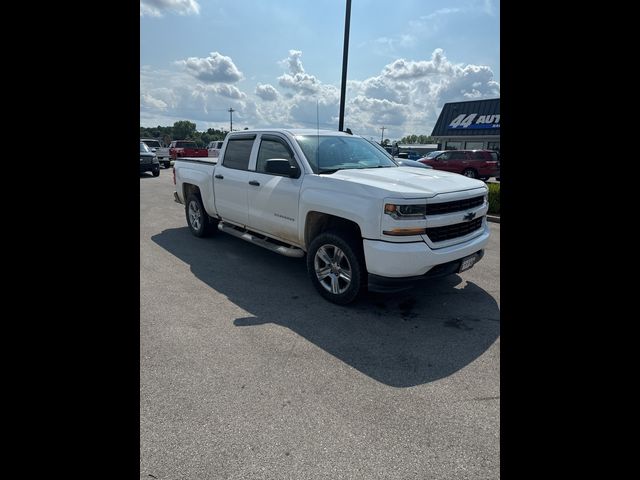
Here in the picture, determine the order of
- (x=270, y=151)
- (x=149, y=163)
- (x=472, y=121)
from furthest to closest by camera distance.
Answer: (x=472, y=121), (x=149, y=163), (x=270, y=151)

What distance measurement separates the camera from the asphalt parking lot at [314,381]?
7.26 feet

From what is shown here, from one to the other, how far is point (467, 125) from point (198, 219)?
122 ft

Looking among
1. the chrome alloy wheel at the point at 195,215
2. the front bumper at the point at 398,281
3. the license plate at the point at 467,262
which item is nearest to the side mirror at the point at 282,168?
the front bumper at the point at 398,281

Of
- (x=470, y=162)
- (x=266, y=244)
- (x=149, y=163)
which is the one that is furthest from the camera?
(x=470, y=162)

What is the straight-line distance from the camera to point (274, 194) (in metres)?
5.09

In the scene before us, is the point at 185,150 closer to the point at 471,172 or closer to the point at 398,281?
the point at 471,172

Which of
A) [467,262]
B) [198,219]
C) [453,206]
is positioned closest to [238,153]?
[198,219]

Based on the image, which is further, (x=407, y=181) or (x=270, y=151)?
(x=270, y=151)

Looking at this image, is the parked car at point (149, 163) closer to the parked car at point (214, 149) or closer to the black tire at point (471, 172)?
the parked car at point (214, 149)

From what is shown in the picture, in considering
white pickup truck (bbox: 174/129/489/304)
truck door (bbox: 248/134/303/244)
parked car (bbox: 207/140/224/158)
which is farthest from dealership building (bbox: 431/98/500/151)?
truck door (bbox: 248/134/303/244)

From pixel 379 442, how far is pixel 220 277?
344 cm

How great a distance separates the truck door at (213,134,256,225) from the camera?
18.9 feet

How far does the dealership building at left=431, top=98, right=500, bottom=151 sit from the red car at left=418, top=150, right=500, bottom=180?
13519 millimetres

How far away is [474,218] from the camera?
4.33 metres
